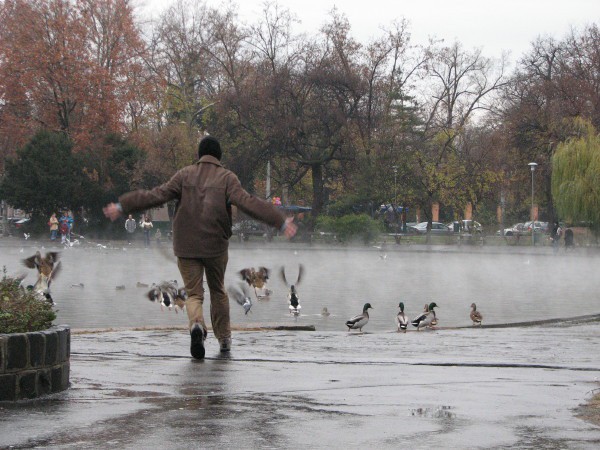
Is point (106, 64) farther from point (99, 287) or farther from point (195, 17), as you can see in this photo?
point (99, 287)

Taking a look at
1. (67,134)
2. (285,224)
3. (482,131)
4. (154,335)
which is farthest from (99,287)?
(482,131)

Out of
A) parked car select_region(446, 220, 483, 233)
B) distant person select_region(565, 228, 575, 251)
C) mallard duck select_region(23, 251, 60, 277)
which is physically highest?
parked car select_region(446, 220, 483, 233)

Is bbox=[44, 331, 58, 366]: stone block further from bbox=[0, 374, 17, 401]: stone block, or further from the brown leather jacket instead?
the brown leather jacket

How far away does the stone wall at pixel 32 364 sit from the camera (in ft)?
23.1

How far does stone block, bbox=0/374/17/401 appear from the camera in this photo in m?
7.01

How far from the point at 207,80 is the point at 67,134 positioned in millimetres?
13364

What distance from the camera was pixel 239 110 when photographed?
230 ft

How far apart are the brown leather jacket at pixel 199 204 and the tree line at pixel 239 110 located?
5274cm

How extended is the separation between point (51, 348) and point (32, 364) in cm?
22

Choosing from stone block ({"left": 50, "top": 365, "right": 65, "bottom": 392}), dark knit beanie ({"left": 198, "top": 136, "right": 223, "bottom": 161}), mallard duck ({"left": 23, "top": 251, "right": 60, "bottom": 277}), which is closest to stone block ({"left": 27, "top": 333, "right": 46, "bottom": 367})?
stone block ({"left": 50, "top": 365, "right": 65, "bottom": 392})

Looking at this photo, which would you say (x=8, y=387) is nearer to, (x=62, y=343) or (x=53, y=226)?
(x=62, y=343)

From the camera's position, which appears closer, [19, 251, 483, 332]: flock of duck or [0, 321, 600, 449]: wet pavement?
[0, 321, 600, 449]: wet pavement

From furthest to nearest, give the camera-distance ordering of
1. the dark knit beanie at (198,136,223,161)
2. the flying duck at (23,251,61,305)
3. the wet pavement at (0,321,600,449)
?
1. the flying duck at (23,251,61,305)
2. the dark knit beanie at (198,136,223,161)
3. the wet pavement at (0,321,600,449)

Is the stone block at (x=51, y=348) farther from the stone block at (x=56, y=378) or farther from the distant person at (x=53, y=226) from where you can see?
the distant person at (x=53, y=226)
